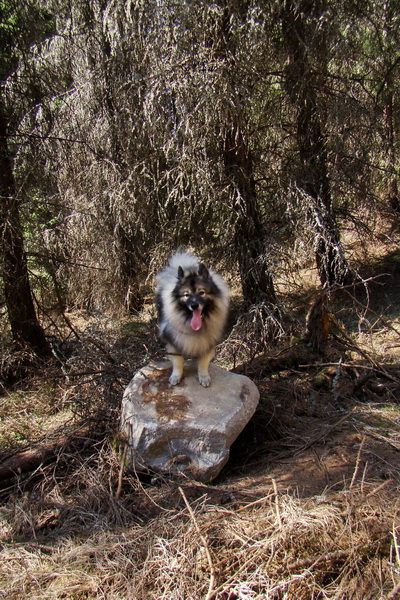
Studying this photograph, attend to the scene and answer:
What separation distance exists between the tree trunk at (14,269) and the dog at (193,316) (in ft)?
10.5

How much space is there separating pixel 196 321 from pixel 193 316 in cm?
7

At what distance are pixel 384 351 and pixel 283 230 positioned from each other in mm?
2657

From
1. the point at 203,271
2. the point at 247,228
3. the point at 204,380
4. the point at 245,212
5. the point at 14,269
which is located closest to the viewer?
the point at 203,271

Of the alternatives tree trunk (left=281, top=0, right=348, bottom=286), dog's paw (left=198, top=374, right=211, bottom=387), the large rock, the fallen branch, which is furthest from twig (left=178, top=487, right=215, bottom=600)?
tree trunk (left=281, top=0, right=348, bottom=286)

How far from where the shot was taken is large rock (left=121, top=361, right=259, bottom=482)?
446 centimetres

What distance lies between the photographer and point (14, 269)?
750 centimetres

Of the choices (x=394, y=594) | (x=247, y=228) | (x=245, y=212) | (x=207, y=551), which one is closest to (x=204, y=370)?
(x=207, y=551)

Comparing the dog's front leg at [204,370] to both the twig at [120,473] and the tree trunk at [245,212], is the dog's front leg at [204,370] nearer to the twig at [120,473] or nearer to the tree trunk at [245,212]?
the twig at [120,473]

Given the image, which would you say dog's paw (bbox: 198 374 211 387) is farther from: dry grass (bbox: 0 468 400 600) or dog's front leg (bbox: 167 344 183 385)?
dry grass (bbox: 0 468 400 600)

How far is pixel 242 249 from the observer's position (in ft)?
26.7

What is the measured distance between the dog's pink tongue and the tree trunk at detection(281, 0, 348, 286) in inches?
136

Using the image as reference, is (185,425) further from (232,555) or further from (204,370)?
(232,555)

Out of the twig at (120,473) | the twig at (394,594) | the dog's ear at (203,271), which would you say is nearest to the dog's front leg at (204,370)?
the dog's ear at (203,271)

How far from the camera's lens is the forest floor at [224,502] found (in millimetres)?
3049
